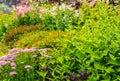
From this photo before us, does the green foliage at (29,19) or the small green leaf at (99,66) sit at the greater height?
the small green leaf at (99,66)

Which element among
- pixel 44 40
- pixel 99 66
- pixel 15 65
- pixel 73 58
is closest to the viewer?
pixel 99 66

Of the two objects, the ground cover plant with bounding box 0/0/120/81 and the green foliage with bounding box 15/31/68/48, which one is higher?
the ground cover plant with bounding box 0/0/120/81

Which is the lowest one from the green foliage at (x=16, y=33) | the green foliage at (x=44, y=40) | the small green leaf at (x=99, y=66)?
the green foliage at (x=16, y=33)

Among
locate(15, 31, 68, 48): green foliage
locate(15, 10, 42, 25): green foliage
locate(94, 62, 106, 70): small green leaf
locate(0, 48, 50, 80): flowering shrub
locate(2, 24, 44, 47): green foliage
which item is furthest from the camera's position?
locate(15, 10, 42, 25): green foliage

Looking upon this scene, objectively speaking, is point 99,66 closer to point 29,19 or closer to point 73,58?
point 73,58

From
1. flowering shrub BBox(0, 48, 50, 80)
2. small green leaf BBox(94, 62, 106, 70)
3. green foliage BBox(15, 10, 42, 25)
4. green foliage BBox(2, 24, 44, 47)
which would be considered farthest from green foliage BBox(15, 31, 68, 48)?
green foliage BBox(15, 10, 42, 25)

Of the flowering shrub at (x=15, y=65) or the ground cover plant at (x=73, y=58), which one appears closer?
the ground cover plant at (x=73, y=58)

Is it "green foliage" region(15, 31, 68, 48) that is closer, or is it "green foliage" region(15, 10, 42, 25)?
"green foliage" region(15, 31, 68, 48)

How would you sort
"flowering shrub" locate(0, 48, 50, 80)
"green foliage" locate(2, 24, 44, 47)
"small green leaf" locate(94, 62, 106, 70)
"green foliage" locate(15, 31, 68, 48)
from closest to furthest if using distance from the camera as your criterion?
1. "small green leaf" locate(94, 62, 106, 70)
2. "flowering shrub" locate(0, 48, 50, 80)
3. "green foliage" locate(15, 31, 68, 48)
4. "green foliage" locate(2, 24, 44, 47)

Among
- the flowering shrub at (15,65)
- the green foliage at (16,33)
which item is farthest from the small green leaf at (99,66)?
the green foliage at (16,33)

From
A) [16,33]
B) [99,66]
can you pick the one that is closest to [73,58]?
[99,66]

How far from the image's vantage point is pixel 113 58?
17.6 feet

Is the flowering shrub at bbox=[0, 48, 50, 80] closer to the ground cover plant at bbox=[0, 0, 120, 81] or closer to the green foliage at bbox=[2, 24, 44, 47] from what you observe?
the ground cover plant at bbox=[0, 0, 120, 81]

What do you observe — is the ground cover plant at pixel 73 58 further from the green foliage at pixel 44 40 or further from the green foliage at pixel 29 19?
the green foliage at pixel 29 19
